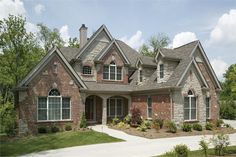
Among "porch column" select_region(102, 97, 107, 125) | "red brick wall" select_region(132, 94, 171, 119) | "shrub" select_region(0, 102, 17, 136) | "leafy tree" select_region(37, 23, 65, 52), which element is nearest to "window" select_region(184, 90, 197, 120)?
"red brick wall" select_region(132, 94, 171, 119)

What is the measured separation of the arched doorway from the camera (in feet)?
96.4

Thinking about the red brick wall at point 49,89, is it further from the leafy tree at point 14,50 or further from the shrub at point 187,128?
the shrub at point 187,128

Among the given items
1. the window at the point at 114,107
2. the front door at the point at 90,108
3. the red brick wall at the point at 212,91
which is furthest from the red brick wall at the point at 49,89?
the red brick wall at the point at 212,91

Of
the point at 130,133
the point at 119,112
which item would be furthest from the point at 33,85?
the point at 119,112

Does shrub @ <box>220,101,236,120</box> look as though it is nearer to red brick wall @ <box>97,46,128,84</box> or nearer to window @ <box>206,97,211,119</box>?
window @ <box>206,97,211,119</box>

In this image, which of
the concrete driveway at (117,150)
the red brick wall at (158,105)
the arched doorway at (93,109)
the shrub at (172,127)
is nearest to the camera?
the concrete driveway at (117,150)

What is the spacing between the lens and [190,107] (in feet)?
80.6

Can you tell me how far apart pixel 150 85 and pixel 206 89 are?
529 centimetres

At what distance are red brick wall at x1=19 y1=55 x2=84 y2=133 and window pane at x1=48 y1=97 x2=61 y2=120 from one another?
2.04 ft

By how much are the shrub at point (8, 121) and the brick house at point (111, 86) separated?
0.76 m

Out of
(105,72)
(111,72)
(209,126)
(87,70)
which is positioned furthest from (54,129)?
(209,126)

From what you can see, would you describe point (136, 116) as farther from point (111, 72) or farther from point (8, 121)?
point (8, 121)

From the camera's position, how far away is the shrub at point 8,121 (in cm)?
1992

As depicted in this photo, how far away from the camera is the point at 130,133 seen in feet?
71.3
